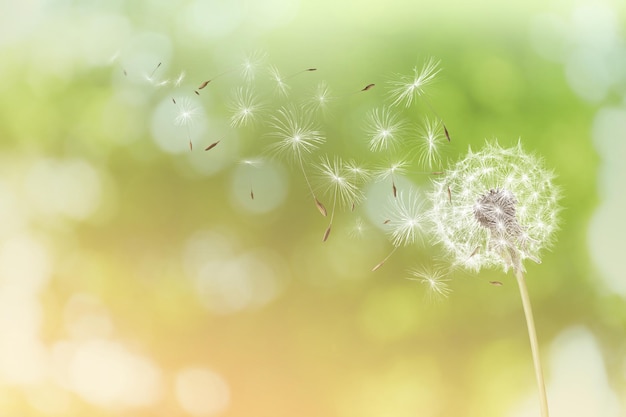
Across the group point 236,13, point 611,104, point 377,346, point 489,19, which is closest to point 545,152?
point 611,104

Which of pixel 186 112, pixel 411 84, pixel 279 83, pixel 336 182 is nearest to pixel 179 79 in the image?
pixel 186 112

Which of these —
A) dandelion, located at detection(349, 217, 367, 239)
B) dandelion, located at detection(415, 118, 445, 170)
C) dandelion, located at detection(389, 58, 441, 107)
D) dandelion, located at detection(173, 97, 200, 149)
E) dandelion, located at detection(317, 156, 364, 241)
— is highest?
dandelion, located at detection(389, 58, 441, 107)

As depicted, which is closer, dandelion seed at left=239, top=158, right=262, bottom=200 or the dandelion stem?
the dandelion stem

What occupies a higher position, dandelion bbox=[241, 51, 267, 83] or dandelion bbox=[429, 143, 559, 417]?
dandelion bbox=[241, 51, 267, 83]

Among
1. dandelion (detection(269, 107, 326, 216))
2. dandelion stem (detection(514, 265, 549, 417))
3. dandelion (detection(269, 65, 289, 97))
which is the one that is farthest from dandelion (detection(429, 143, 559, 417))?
dandelion (detection(269, 65, 289, 97))

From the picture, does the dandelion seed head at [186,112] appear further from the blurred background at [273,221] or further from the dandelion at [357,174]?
the dandelion at [357,174]

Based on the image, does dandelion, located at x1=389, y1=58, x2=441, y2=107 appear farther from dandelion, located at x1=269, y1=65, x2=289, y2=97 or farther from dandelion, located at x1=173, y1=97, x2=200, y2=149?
dandelion, located at x1=173, y1=97, x2=200, y2=149
